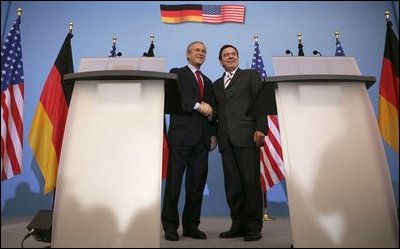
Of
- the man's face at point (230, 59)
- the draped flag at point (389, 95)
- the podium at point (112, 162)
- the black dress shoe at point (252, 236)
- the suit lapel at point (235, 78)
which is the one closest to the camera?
the podium at point (112, 162)

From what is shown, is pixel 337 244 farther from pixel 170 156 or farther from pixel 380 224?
→ pixel 170 156

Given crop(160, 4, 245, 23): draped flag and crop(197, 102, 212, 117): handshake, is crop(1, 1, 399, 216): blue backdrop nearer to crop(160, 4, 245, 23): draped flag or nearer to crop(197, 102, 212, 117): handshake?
crop(160, 4, 245, 23): draped flag

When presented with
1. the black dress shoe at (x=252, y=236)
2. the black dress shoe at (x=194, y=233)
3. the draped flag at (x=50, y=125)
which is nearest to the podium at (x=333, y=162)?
the black dress shoe at (x=252, y=236)

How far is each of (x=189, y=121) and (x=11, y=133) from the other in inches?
74.8

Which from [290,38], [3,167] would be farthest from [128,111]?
[290,38]

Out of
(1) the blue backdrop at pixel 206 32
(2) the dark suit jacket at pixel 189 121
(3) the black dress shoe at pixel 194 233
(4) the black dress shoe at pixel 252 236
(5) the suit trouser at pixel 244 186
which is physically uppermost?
(1) the blue backdrop at pixel 206 32

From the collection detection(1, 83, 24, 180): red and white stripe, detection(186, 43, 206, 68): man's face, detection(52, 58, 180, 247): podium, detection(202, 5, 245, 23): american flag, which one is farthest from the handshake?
detection(202, 5, 245, 23): american flag

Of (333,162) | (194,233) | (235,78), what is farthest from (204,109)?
(333,162)

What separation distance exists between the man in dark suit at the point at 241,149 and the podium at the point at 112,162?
803 millimetres

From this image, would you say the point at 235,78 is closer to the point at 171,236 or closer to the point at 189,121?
the point at 189,121

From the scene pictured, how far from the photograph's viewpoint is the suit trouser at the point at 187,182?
1.95 metres

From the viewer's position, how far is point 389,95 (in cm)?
296

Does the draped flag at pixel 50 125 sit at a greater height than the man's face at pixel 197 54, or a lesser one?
lesser

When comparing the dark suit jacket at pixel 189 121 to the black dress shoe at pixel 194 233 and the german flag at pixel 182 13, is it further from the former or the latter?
the german flag at pixel 182 13
